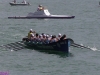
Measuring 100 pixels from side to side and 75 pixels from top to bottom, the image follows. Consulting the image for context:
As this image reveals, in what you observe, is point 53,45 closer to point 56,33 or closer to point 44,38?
point 44,38

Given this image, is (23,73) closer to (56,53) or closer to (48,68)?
(48,68)

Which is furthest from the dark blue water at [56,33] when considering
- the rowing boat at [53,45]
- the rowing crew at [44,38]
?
the rowing crew at [44,38]

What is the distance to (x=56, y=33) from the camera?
62531 millimetres

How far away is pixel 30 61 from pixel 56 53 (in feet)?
12.7

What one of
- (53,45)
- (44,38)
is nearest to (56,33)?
(44,38)

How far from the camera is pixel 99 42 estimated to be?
180 feet

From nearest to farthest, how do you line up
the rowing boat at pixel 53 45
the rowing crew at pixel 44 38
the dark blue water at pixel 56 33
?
the dark blue water at pixel 56 33
the rowing boat at pixel 53 45
the rowing crew at pixel 44 38

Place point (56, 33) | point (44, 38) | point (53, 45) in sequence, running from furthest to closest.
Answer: point (56, 33), point (44, 38), point (53, 45)

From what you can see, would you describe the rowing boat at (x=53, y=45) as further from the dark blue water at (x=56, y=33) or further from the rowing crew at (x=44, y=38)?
the dark blue water at (x=56, y=33)

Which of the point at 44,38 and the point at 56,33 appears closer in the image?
the point at 44,38

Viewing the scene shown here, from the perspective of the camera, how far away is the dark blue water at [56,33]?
1697 inches

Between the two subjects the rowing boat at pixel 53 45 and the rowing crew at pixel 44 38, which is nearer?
the rowing boat at pixel 53 45

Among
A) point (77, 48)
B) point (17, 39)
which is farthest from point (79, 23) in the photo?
point (77, 48)

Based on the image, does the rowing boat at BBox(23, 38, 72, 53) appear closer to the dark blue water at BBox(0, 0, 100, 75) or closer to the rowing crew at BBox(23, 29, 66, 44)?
the rowing crew at BBox(23, 29, 66, 44)
